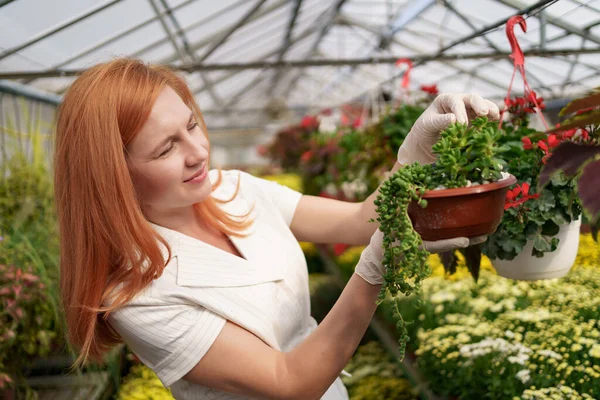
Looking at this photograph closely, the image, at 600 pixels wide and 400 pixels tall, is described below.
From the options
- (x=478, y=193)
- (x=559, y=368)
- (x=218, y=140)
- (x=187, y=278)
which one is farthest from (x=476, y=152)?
(x=218, y=140)

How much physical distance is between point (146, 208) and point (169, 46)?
552 cm

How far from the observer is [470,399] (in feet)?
6.19

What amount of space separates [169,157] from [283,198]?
486mm

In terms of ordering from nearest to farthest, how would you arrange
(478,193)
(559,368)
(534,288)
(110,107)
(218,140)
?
(478,193)
(110,107)
(559,368)
(534,288)
(218,140)

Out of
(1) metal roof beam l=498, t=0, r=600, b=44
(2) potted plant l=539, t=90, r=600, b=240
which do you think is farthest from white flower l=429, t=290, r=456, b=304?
(1) metal roof beam l=498, t=0, r=600, b=44

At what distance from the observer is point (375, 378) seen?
2.75 m

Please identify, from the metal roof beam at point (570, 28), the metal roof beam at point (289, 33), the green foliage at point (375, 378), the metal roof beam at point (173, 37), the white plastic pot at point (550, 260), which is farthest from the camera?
the metal roof beam at point (289, 33)

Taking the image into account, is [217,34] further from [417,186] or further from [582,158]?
[582,158]

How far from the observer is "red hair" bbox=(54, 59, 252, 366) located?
3.72 ft

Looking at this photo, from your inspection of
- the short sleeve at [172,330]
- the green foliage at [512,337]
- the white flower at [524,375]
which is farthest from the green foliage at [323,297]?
the short sleeve at [172,330]

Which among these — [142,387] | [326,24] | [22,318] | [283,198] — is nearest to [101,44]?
[22,318]

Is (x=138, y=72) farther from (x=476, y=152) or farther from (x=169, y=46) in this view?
(x=169, y=46)

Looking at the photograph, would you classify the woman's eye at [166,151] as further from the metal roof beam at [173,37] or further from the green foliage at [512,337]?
the metal roof beam at [173,37]

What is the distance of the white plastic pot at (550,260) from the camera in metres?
1.28
